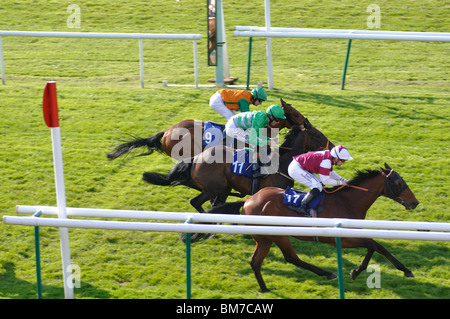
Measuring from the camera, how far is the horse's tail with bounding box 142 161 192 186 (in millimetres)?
6578

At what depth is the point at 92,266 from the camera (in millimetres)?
5910

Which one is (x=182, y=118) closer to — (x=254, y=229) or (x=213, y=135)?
(x=213, y=135)

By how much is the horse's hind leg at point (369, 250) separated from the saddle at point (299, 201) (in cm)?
36

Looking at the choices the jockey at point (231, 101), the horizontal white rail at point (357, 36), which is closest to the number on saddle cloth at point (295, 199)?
the jockey at point (231, 101)

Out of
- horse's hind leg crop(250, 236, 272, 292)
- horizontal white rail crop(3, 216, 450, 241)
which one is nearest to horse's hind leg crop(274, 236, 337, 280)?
horse's hind leg crop(250, 236, 272, 292)

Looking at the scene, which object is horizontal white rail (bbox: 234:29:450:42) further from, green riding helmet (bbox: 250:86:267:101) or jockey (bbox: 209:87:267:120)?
green riding helmet (bbox: 250:86:267:101)

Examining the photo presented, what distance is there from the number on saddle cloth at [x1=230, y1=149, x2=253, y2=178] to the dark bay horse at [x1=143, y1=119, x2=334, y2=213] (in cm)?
6

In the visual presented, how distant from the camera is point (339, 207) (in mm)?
5746

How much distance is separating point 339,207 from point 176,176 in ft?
5.88

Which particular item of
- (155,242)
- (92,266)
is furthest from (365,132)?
(92,266)

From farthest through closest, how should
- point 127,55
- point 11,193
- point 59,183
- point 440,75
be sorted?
1. point 127,55
2. point 440,75
3. point 11,193
4. point 59,183

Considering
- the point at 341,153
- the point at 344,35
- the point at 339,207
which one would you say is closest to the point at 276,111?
the point at 341,153

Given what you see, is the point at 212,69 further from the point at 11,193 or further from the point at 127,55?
the point at 11,193
